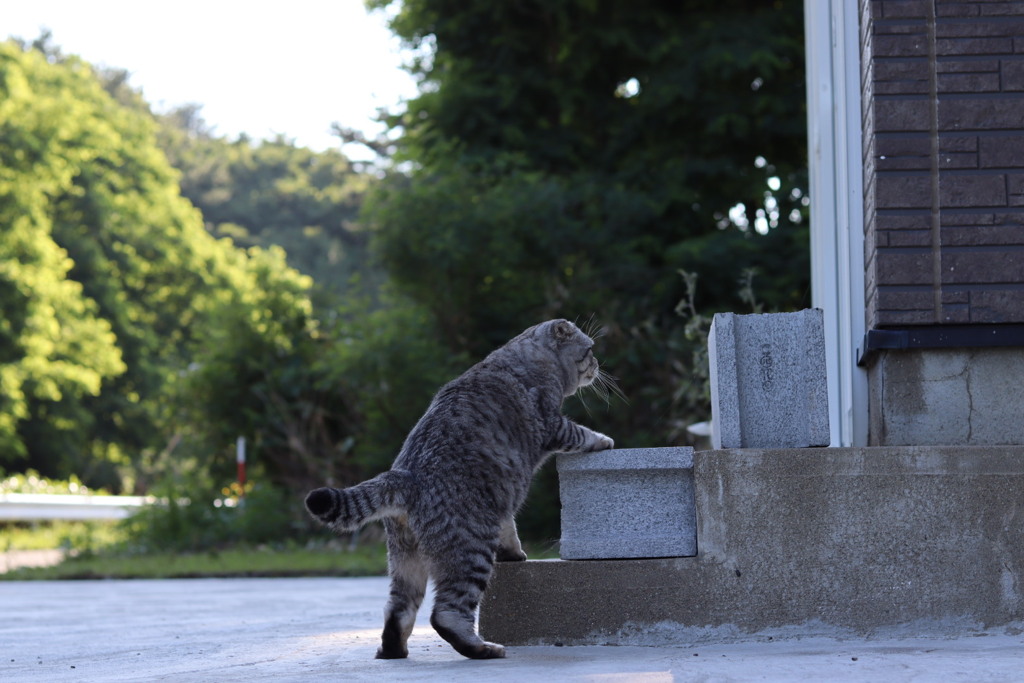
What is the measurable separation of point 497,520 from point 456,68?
45.4 ft

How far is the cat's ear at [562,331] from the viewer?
5.82m

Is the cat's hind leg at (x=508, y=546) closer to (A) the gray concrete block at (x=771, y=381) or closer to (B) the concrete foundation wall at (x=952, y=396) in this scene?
(A) the gray concrete block at (x=771, y=381)

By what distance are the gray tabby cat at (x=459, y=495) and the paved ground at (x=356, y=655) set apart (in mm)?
241

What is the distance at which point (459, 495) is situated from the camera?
195 inches

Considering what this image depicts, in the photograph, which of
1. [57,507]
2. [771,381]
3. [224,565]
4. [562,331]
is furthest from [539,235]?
[57,507]

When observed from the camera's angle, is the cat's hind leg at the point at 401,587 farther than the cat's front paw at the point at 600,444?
No

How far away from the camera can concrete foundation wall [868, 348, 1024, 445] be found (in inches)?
217

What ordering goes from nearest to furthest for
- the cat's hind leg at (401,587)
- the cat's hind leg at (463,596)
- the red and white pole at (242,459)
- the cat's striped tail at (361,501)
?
1. the cat's striped tail at (361,501)
2. the cat's hind leg at (463,596)
3. the cat's hind leg at (401,587)
4. the red and white pole at (242,459)

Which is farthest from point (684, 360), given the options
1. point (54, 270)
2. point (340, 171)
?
point (340, 171)

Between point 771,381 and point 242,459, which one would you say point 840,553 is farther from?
point 242,459

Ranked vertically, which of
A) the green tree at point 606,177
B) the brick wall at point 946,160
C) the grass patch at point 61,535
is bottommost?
the grass patch at point 61,535

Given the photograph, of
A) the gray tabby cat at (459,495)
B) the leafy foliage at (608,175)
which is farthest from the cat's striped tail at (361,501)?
the leafy foliage at (608,175)

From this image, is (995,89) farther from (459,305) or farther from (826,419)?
(459,305)

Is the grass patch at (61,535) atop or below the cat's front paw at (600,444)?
below
